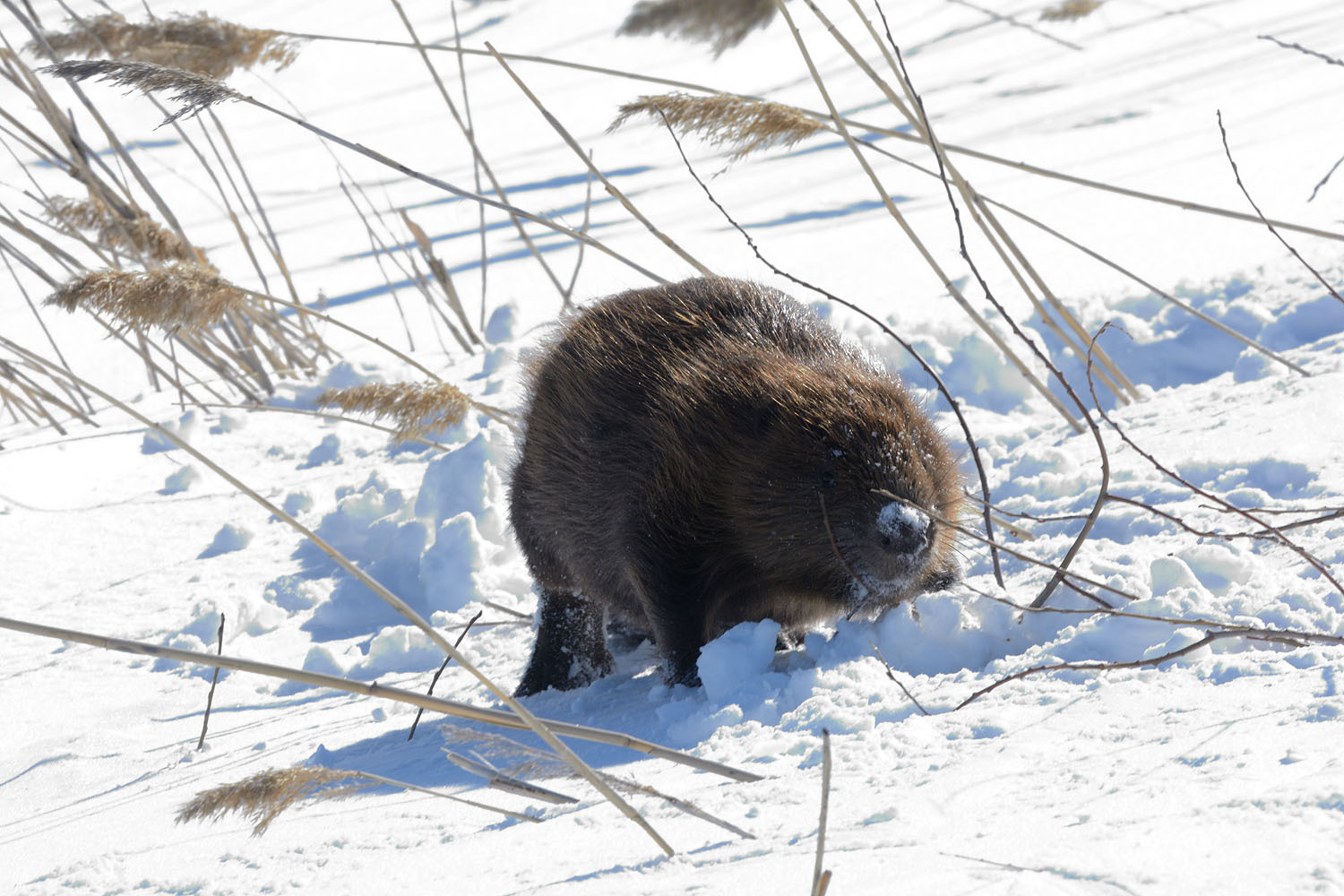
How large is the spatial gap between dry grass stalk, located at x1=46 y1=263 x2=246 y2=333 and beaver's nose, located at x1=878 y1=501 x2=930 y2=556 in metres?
2.42

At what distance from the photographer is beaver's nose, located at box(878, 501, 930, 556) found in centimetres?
285

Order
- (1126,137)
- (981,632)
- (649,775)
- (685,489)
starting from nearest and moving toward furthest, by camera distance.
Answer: (649,775), (981,632), (685,489), (1126,137)

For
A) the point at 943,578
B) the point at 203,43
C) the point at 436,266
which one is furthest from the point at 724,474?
the point at 436,266

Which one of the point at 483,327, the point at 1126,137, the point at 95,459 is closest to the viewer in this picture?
the point at 95,459

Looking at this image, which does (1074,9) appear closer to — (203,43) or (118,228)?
(203,43)

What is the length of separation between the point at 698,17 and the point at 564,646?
7470mm

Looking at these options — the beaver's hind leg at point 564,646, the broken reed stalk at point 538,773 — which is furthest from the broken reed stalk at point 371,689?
the beaver's hind leg at point 564,646

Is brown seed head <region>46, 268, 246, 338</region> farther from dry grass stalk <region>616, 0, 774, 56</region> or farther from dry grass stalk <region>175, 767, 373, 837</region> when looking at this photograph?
dry grass stalk <region>616, 0, 774, 56</region>

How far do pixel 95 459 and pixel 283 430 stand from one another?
915mm

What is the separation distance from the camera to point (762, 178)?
9422 mm

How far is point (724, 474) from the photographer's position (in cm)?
307

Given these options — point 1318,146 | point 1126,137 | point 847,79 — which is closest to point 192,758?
point 1318,146

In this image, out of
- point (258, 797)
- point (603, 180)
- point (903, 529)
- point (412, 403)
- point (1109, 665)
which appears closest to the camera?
point (258, 797)

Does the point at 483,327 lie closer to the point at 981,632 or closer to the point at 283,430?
the point at 283,430
